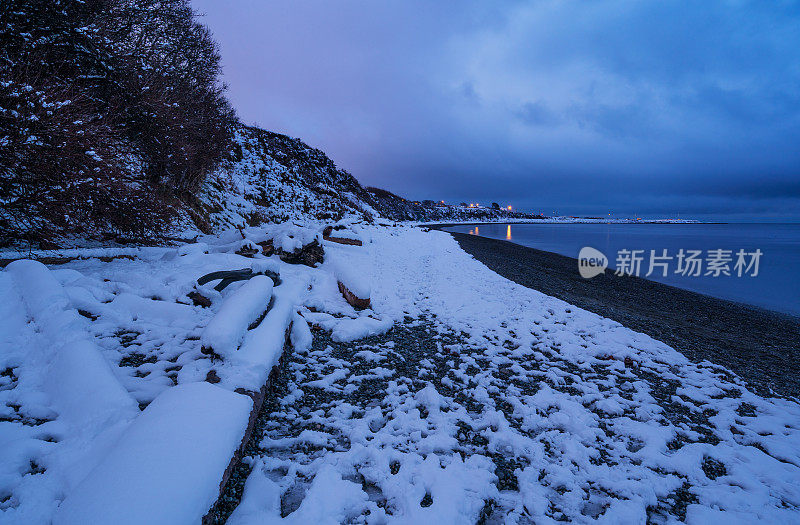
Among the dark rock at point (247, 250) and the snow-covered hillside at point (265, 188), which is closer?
the dark rock at point (247, 250)

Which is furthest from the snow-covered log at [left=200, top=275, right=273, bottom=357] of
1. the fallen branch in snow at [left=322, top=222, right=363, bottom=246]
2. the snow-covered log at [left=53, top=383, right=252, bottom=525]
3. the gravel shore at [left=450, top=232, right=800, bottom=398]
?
the fallen branch in snow at [left=322, top=222, right=363, bottom=246]

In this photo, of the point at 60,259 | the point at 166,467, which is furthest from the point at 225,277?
the point at 166,467

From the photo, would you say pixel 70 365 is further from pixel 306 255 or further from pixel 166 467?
pixel 306 255

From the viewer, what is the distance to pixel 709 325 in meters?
10.1

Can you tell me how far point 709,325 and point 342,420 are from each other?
12.4 metres

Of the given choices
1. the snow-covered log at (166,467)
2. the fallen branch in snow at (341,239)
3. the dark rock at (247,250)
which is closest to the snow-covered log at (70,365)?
the snow-covered log at (166,467)

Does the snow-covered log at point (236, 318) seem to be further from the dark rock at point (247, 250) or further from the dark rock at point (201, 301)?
the dark rock at point (247, 250)

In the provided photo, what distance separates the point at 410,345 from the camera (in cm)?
593

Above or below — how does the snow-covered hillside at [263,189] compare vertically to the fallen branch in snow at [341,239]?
above

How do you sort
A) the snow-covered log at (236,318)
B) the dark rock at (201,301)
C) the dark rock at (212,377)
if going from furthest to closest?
the dark rock at (201,301) < the snow-covered log at (236,318) < the dark rock at (212,377)

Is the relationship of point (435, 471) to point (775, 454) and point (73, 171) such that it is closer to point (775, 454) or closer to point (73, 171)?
point (775, 454)

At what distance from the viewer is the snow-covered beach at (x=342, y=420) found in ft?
7.26

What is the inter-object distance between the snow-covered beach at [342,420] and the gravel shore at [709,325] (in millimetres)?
1259

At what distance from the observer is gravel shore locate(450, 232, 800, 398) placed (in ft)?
20.9
